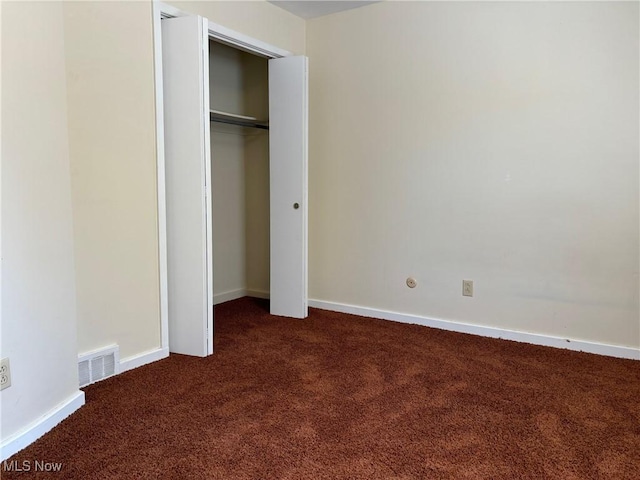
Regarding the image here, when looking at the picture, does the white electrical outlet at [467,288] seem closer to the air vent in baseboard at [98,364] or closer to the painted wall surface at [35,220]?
the air vent in baseboard at [98,364]

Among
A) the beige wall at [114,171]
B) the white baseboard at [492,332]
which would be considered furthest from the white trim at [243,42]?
the white baseboard at [492,332]

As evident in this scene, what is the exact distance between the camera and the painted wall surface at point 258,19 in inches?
123

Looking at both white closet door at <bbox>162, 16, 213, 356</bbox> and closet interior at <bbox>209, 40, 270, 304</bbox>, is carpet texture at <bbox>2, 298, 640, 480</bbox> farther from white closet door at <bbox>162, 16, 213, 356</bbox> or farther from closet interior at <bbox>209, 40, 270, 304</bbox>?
closet interior at <bbox>209, 40, 270, 304</bbox>

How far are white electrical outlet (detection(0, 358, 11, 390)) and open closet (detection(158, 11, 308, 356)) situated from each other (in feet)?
3.92

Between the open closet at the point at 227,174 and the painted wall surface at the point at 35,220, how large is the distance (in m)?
0.79

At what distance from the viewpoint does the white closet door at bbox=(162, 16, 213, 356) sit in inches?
112

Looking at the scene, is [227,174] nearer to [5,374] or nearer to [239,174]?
[239,174]

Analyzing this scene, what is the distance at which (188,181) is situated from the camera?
2.92 metres

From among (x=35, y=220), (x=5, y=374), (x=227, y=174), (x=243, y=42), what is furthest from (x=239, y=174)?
(x=5, y=374)

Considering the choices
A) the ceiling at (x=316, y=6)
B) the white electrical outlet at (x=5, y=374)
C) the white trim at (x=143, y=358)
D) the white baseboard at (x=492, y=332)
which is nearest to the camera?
the white electrical outlet at (x=5, y=374)

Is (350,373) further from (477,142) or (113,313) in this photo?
(477,142)

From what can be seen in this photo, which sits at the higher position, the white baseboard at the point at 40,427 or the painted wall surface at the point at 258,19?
the painted wall surface at the point at 258,19

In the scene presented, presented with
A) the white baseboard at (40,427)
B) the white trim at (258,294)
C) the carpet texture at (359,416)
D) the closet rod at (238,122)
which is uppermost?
the closet rod at (238,122)

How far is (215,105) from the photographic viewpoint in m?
4.26
